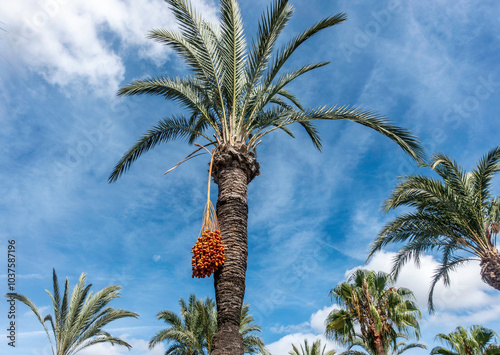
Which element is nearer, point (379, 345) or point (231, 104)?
point (231, 104)

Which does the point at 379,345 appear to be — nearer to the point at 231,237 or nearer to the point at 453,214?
the point at 453,214

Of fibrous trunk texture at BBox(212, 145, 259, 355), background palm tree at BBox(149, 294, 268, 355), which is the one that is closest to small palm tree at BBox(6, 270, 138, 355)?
background palm tree at BBox(149, 294, 268, 355)

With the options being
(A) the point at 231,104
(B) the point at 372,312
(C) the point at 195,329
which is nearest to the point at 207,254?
(A) the point at 231,104

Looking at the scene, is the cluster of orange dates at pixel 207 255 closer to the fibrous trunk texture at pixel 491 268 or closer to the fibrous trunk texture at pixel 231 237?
the fibrous trunk texture at pixel 231 237

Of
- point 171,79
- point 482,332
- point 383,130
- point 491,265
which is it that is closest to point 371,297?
point 491,265

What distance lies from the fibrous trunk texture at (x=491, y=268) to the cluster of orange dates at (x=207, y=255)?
10639mm

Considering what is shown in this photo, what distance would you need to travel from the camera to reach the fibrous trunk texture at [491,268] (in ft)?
36.0

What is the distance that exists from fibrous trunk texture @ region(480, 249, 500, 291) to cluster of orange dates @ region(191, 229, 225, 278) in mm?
10639

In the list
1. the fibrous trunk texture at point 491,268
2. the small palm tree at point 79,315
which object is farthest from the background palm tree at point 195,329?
the fibrous trunk texture at point 491,268

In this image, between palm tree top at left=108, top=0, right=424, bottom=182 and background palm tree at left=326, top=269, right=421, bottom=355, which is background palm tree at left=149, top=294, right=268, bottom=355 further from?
palm tree top at left=108, top=0, right=424, bottom=182

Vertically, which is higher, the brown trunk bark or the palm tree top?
the palm tree top

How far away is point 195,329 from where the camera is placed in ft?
59.5

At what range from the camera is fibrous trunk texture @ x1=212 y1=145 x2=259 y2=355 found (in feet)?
15.0

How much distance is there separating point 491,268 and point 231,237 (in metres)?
10.5
